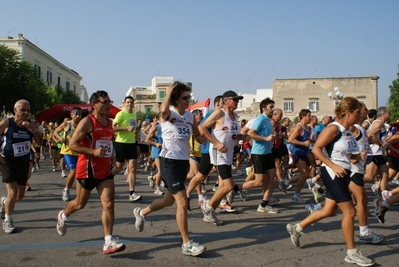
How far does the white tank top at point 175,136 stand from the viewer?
4879 mm

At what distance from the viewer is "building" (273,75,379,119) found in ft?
201

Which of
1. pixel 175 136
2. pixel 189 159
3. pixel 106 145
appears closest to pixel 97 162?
pixel 106 145

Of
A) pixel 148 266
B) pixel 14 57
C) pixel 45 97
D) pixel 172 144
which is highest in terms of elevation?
pixel 14 57

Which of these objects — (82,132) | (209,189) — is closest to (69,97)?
(209,189)

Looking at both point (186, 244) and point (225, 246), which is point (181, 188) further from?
point (225, 246)

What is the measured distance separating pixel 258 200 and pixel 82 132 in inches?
187

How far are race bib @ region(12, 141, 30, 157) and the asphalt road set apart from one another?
112 centimetres

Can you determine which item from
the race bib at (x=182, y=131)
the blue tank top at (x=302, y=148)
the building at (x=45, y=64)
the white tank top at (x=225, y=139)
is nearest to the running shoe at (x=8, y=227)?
the race bib at (x=182, y=131)

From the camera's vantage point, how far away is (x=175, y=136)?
491 cm

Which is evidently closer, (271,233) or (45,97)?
(271,233)

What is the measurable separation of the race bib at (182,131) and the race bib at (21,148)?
8.77ft

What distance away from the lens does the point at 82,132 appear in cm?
468

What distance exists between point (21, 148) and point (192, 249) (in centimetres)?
325

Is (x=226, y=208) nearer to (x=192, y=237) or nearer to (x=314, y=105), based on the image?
(x=192, y=237)
